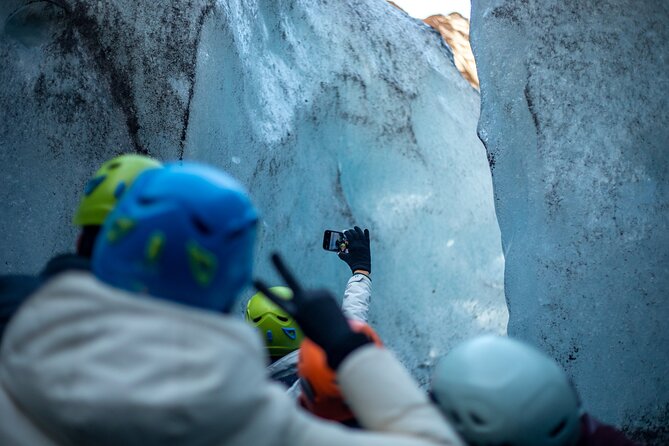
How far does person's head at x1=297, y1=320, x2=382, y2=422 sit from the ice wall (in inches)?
56.2

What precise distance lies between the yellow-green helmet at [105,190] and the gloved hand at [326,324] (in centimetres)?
37

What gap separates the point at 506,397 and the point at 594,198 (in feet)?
5.14

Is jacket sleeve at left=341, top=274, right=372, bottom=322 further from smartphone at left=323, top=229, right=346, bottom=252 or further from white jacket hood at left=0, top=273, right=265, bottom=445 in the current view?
white jacket hood at left=0, top=273, right=265, bottom=445

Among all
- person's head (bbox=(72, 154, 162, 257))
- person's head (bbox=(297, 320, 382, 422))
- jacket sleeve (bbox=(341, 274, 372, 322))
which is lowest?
jacket sleeve (bbox=(341, 274, 372, 322))

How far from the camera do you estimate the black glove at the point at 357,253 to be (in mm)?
1765

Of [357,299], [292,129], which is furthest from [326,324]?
[292,129]

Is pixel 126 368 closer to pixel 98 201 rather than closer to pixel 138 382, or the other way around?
pixel 138 382

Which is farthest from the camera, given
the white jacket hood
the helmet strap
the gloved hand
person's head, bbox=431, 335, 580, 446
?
the helmet strap

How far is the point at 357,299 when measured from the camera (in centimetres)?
158

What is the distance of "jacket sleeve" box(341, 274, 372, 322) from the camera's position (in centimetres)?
153

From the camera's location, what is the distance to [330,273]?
3227 mm

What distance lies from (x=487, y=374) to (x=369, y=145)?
2568mm

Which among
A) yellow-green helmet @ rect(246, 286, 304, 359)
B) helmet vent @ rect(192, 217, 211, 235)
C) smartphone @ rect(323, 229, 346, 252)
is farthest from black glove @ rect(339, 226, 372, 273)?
helmet vent @ rect(192, 217, 211, 235)

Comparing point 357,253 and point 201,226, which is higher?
point 201,226
